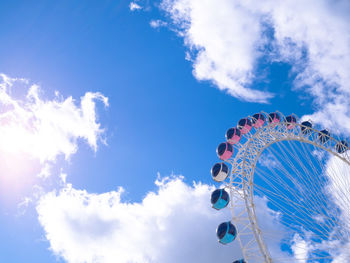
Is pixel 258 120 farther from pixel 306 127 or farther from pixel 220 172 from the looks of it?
pixel 220 172

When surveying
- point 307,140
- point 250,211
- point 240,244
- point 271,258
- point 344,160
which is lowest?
point 271,258

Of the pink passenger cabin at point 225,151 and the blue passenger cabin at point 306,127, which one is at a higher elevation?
the blue passenger cabin at point 306,127

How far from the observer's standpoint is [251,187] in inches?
593

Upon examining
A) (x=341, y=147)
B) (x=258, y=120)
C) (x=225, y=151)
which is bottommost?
(x=225, y=151)

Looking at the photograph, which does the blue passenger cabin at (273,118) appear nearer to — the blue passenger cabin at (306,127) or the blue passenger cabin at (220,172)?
the blue passenger cabin at (306,127)

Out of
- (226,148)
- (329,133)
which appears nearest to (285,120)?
(329,133)

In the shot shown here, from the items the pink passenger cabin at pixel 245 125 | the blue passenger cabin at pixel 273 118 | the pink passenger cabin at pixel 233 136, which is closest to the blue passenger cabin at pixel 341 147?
the blue passenger cabin at pixel 273 118

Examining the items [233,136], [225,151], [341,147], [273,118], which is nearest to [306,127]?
[273,118]

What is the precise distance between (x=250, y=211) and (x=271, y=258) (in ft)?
7.85

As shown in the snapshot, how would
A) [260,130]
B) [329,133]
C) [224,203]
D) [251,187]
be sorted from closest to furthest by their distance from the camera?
[224,203]
[251,187]
[260,130]
[329,133]

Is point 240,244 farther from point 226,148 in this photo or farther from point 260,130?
point 260,130

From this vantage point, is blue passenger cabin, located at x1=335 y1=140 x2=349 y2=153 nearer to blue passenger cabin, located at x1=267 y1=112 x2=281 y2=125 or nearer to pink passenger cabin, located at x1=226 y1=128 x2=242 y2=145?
blue passenger cabin, located at x1=267 y1=112 x2=281 y2=125

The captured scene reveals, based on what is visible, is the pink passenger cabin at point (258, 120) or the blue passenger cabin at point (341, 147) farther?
the blue passenger cabin at point (341, 147)

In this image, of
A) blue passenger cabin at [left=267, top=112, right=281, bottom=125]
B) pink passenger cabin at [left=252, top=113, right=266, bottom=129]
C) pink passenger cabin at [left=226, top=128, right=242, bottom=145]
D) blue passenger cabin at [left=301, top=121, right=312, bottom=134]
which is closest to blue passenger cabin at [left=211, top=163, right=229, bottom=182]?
pink passenger cabin at [left=226, top=128, right=242, bottom=145]
